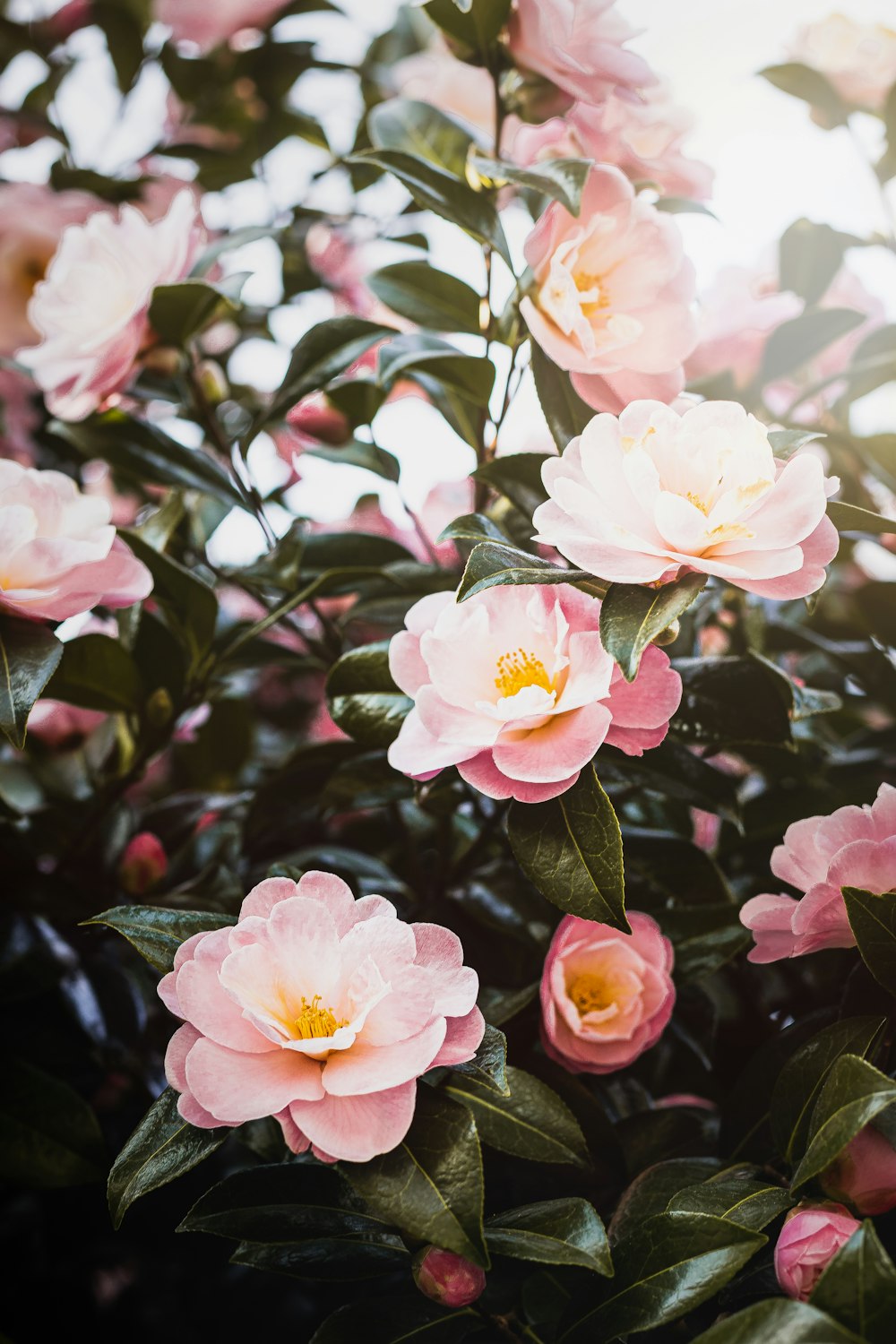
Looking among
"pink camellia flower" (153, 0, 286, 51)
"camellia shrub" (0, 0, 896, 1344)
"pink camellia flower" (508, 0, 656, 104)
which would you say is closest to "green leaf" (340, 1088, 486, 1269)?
"camellia shrub" (0, 0, 896, 1344)

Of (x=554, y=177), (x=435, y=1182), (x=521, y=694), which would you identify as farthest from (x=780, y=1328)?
(x=554, y=177)

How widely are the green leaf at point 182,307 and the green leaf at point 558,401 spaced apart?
246 mm

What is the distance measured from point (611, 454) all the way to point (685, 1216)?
338mm

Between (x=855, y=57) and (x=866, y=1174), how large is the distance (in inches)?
37.3

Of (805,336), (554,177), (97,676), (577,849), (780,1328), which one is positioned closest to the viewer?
(780,1328)

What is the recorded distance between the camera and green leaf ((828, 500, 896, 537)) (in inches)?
19.5

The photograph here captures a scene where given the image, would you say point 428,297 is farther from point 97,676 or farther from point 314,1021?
point 314,1021

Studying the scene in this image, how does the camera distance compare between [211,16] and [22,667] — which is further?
[211,16]

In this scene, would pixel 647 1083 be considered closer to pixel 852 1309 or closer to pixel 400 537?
pixel 852 1309

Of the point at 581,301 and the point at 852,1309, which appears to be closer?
the point at 852,1309

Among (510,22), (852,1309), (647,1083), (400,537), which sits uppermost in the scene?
(510,22)

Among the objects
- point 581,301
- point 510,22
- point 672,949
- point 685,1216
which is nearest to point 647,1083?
point 672,949

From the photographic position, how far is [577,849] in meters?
0.46

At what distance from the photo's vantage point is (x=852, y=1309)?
0.36 meters
